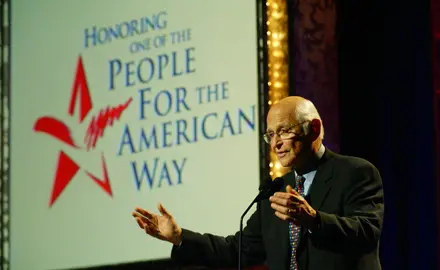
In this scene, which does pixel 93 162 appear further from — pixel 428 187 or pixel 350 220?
pixel 350 220

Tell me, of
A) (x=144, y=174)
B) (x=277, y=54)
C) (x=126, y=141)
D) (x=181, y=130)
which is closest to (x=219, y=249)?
(x=277, y=54)

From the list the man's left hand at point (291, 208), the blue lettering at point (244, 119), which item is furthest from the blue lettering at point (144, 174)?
the man's left hand at point (291, 208)

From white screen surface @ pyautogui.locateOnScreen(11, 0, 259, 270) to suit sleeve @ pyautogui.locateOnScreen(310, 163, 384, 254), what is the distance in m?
1.10

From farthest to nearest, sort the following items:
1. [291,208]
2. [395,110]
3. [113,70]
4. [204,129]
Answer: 1. [113,70]
2. [204,129]
3. [395,110]
4. [291,208]

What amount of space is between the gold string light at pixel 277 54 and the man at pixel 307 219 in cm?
80

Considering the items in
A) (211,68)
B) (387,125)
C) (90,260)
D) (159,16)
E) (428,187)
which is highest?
(159,16)

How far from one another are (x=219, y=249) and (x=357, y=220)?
61 centimetres

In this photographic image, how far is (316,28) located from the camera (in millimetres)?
4340

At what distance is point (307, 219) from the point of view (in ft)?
9.60

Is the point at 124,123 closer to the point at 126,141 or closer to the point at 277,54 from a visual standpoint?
the point at 126,141

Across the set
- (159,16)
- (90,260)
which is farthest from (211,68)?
(90,260)

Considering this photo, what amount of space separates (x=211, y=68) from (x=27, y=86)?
1358mm

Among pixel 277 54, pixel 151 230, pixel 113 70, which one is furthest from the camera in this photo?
pixel 113 70

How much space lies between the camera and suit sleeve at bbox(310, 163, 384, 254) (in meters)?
2.96
